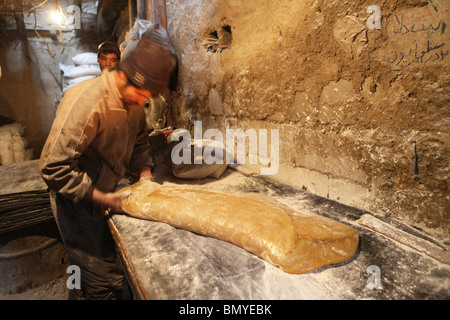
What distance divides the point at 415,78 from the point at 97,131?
6.92 feet

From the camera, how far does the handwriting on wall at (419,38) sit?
4.62 ft

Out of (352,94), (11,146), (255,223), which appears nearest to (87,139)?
(255,223)

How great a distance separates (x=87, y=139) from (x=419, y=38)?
7.14 ft

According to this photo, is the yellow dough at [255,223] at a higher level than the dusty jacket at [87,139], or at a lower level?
lower

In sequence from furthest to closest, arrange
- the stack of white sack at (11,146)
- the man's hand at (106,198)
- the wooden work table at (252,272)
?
the stack of white sack at (11,146) → the man's hand at (106,198) → the wooden work table at (252,272)

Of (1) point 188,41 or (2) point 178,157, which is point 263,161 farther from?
(1) point 188,41

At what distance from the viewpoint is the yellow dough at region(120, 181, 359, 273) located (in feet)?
4.21

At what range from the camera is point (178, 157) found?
2.66m

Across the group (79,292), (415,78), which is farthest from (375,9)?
(79,292)

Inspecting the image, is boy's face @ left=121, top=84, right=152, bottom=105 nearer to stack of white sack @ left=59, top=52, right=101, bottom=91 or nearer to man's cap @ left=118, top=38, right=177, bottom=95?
man's cap @ left=118, top=38, right=177, bottom=95

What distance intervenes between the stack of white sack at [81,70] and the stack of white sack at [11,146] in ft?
5.34

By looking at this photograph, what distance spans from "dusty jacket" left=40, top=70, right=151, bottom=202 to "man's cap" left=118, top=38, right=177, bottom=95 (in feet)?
0.77

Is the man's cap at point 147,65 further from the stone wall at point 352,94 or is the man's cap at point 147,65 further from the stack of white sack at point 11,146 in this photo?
the stack of white sack at point 11,146

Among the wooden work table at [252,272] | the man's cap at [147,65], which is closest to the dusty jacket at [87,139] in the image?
the man's cap at [147,65]
